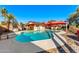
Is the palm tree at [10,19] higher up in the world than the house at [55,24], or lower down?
higher up

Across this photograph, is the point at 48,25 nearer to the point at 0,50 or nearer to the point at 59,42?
the point at 59,42

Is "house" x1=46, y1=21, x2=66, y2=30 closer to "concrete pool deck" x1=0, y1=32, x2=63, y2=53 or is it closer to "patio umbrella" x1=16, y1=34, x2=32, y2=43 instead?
"concrete pool deck" x1=0, y1=32, x2=63, y2=53

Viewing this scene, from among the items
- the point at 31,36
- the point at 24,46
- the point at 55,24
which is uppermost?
the point at 55,24

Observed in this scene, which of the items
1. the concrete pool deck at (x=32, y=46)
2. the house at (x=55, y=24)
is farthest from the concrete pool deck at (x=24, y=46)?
the house at (x=55, y=24)

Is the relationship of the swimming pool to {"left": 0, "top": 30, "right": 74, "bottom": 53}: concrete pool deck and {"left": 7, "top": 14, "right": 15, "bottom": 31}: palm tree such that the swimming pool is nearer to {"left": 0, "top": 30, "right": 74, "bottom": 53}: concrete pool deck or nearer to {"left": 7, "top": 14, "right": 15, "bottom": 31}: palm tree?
{"left": 0, "top": 30, "right": 74, "bottom": 53}: concrete pool deck

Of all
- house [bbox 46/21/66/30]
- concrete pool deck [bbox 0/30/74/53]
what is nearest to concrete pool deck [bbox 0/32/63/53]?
concrete pool deck [bbox 0/30/74/53]

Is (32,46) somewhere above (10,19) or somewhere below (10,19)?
below

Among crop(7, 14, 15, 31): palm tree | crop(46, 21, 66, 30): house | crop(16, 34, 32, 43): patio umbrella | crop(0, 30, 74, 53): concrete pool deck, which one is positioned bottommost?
crop(0, 30, 74, 53): concrete pool deck

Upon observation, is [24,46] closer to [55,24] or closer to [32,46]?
[32,46]

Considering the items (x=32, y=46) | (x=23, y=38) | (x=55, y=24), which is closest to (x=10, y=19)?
(x=23, y=38)

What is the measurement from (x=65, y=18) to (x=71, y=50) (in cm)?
36

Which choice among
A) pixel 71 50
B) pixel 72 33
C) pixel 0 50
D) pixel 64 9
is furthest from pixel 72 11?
pixel 0 50

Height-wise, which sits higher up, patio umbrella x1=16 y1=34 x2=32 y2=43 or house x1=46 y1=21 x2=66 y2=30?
house x1=46 y1=21 x2=66 y2=30

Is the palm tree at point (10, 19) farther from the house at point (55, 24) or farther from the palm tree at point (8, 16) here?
the house at point (55, 24)
